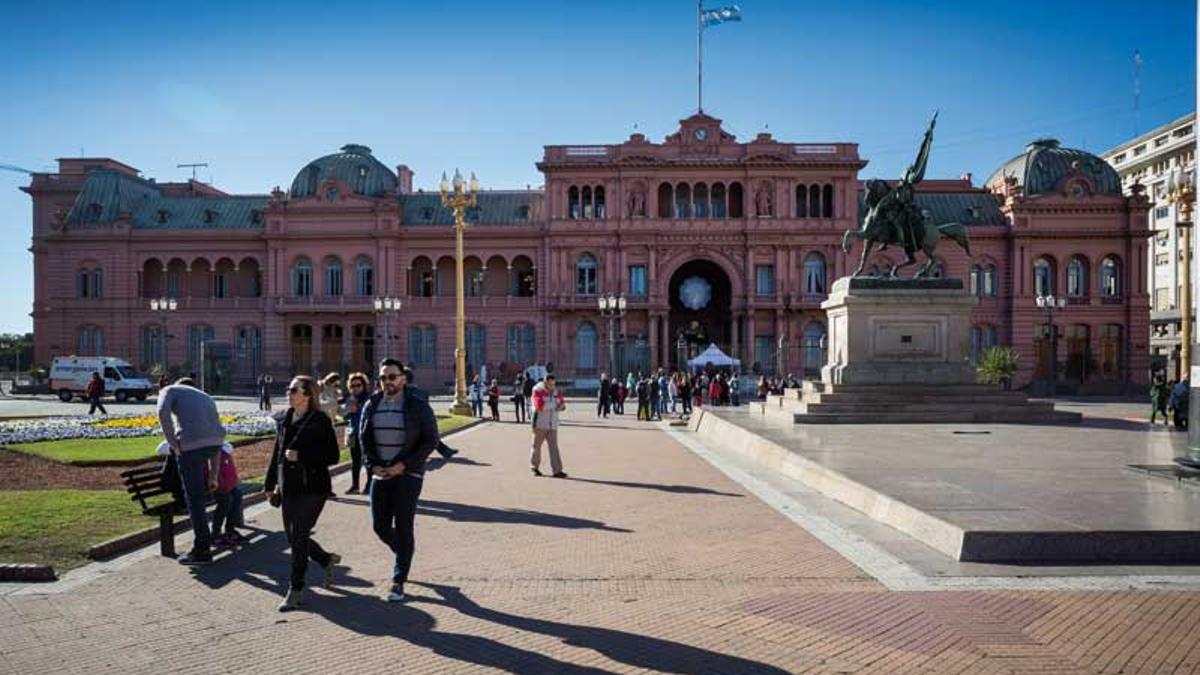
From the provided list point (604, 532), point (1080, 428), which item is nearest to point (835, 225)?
point (1080, 428)

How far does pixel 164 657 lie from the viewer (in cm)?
680

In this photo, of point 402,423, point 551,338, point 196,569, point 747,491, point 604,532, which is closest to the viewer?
point 402,423

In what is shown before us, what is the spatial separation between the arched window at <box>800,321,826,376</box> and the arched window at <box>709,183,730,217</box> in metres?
9.73

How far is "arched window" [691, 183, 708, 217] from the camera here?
212ft

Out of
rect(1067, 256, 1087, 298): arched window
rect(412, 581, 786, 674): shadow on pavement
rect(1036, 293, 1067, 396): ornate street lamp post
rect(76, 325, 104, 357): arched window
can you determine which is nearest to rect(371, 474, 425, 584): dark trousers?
rect(412, 581, 786, 674): shadow on pavement

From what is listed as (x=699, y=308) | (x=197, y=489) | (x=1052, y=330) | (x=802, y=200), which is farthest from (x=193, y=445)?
(x=1052, y=330)

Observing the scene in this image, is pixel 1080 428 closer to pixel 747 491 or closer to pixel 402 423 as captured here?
pixel 747 491

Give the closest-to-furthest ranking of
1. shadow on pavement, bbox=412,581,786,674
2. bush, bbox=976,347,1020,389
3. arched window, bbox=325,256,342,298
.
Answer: shadow on pavement, bbox=412,581,786,674
bush, bbox=976,347,1020,389
arched window, bbox=325,256,342,298

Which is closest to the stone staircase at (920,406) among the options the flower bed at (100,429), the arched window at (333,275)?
the flower bed at (100,429)

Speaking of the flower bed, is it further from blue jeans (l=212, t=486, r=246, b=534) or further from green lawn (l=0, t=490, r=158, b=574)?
blue jeans (l=212, t=486, r=246, b=534)

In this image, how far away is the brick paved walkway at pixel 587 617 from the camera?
21.8 ft

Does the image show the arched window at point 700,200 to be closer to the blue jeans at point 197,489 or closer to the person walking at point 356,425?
the person walking at point 356,425

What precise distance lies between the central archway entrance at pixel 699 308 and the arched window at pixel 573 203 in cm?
794

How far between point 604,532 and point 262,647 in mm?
5035
